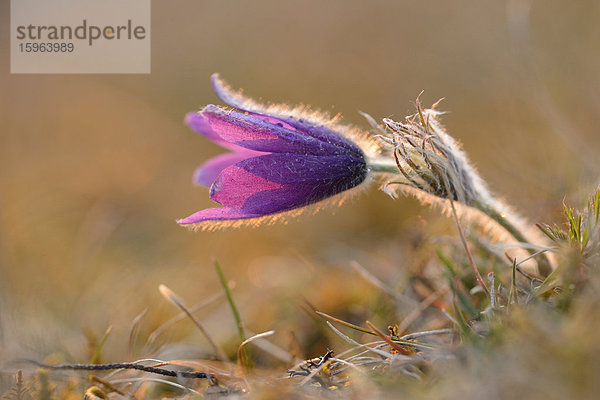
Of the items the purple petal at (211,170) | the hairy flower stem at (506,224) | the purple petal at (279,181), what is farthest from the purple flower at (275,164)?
the hairy flower stem at (506,224)

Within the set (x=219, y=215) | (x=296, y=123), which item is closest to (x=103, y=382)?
(x=219, y=215)

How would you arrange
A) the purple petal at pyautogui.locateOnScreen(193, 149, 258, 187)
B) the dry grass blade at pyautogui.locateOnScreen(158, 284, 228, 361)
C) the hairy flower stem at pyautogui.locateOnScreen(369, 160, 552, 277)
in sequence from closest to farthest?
the dry grass blade at pyautogui.locateOnScreen(158, 284, 228, 361) < the hairy flower stem at pyautogui.locateOnScreen(369, 160, 552, 277) < the purple petal at pyautogui.locateOnScreen(193, 149, 258, 187)

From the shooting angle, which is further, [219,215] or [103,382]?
[219,215]

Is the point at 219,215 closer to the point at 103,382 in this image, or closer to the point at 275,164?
the point at 275,164

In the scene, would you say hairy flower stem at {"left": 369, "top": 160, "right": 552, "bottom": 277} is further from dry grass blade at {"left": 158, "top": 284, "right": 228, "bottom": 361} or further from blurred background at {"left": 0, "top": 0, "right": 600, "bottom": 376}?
dry grass blade at {"left": 158, "top": 284, "right": 228, "bottom": 361}

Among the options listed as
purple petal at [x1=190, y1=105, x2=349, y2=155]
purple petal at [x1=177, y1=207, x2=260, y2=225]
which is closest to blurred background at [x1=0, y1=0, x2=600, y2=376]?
purple petal at [x1=190, y1=105, x2=349, y2=155]

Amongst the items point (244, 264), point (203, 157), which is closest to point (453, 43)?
point (203, 157)

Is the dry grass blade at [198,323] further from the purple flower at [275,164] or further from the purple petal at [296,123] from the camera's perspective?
the purple petal at [296,123]
